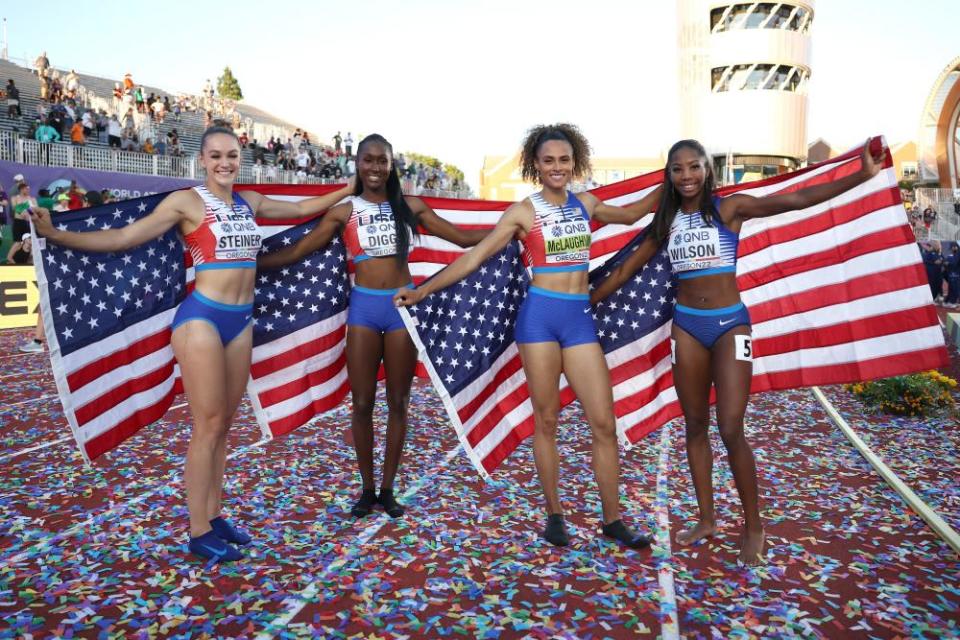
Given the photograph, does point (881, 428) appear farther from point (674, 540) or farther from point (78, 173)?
point (78, 173)

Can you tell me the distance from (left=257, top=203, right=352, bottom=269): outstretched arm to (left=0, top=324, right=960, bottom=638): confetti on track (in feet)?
5.86

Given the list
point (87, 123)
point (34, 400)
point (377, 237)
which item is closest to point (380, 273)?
point (377, 237)

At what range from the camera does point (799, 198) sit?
14.7 ft

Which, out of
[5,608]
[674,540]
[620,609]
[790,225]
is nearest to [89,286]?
[5,608]

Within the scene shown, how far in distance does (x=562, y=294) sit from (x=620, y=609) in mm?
1893

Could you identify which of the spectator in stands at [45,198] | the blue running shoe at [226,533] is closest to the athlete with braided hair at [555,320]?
the blue running shoe at [226,533]

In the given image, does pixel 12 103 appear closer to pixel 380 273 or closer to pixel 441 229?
pixel 441 229

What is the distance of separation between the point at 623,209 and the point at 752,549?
2292 millimetres

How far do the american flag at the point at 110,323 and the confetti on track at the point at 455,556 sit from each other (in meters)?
0.78

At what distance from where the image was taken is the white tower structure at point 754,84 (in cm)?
6200

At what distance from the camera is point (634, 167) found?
79.6 meters

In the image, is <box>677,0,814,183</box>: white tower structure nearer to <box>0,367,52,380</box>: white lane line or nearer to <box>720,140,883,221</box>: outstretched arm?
<box>0,367,52,380</box>: white lane line

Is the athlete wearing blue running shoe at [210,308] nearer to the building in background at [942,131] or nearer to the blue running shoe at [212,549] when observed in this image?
the blue running shoe at [212,549]

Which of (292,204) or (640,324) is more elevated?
(292,204)
